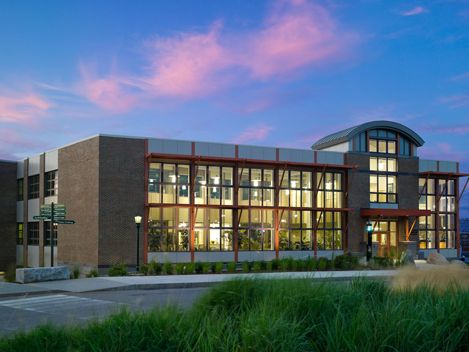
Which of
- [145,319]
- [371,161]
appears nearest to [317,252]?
[371,161]

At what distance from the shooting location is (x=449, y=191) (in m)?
49.9

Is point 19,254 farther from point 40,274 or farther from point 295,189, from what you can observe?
point 40,274

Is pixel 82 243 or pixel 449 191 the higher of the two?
pixel 449 191

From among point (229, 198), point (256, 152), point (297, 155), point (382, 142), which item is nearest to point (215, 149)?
point (256, 152)

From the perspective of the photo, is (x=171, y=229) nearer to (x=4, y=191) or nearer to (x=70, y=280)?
(x=70, y=280)

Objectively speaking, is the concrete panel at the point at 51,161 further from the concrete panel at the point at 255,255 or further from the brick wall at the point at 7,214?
the concrete panel at the point at 255,255

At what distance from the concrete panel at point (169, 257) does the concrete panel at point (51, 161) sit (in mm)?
11118

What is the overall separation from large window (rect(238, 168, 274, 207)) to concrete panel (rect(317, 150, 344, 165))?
395 cm

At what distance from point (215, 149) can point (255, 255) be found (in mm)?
7482

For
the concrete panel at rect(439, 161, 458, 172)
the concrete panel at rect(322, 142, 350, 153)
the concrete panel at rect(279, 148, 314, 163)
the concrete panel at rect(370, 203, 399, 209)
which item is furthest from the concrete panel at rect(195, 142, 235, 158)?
the concrete panel at rect(439, 161, 458, 172)

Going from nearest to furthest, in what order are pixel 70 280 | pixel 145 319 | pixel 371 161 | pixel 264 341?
pixel 264 341 → pixel 145 319 → pixel 70 280 → pixel 371 161

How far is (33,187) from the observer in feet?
155

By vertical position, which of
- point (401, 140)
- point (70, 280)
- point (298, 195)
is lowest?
point (70, 280)

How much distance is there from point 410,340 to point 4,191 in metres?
47.2
